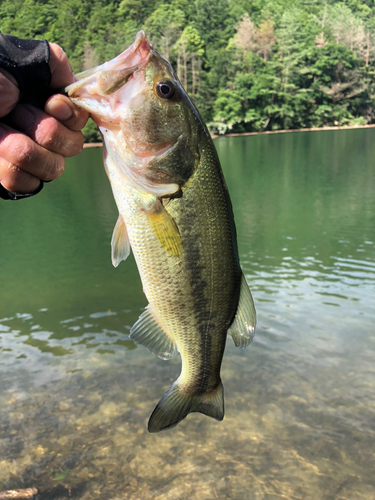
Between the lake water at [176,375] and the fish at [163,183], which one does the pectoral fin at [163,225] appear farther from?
the lake water at [176,375]

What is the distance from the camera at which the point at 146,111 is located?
6.35 ft

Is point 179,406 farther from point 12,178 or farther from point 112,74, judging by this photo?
point 112,74

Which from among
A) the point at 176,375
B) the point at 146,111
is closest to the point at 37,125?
the point at 146,111

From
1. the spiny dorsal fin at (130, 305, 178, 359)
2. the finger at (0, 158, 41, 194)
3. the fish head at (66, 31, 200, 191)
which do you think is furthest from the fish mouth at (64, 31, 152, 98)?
the spiny dorsal fin at (130, 305, 178, 359)

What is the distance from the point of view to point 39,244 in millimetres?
14273

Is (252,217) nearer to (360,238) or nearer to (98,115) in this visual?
(360,238)

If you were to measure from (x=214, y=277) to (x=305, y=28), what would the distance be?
88842mm

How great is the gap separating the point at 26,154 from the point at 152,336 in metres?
1.02

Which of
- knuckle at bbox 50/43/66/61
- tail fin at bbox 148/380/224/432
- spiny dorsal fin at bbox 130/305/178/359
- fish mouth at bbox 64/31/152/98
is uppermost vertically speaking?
knuckle at bbox 50/43/66/61

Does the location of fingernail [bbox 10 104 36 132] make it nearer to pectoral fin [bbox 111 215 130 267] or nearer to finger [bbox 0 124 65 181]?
finger [bbox 0 124 65 181]

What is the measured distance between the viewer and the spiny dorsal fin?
2.20 meters

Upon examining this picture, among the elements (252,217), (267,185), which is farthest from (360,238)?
(267,185)

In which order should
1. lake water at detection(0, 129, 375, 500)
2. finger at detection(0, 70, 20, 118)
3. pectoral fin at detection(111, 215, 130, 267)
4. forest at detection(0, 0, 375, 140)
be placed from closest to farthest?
finger at detection(0, 70, 20, 118), pectoral fin at detection(111, 215, 130, 267), lake water at detection(0, 129, 375, 500), forest at detection(0, 0, 375, 140)

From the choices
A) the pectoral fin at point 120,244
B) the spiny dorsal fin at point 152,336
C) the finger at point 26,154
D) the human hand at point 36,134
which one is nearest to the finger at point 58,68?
the human hand at point 36,134
